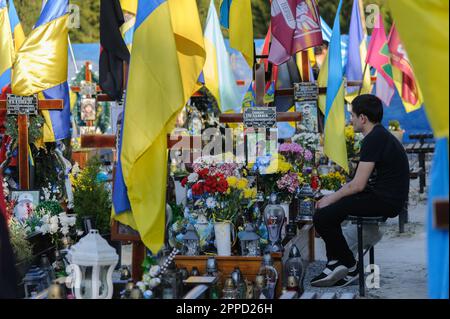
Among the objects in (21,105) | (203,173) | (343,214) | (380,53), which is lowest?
(343,214)

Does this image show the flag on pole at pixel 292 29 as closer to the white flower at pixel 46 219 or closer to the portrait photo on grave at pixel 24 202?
the portrait photo on grave at pixel 24 202

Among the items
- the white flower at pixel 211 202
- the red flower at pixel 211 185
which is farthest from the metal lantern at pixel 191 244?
the red flower at pixel 211 185

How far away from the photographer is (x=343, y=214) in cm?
626

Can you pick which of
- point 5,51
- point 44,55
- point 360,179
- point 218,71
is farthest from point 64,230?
point 218,71

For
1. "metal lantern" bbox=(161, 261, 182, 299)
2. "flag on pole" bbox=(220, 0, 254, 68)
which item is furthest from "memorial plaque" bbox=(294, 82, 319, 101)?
"metal lantern" bbox=(161, 261, 182, 299)

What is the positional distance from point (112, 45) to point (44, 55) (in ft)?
6.74

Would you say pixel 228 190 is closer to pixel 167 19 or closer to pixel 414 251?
pixel 167 19

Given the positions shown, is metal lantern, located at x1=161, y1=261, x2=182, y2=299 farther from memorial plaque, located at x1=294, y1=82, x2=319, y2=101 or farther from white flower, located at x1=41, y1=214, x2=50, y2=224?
memorial plaque, located at x1=294, y1=82, x2=319, y2=101

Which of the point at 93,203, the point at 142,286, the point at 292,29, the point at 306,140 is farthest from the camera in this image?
the point at 306,140

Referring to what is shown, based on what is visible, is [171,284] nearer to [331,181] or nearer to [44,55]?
[44,55]

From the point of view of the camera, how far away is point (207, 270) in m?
5.81

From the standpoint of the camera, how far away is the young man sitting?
6.12 meters

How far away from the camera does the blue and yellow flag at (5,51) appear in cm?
925

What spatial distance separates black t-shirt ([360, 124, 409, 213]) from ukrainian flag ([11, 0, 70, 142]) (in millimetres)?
3608
